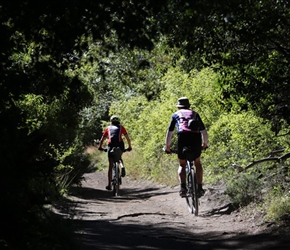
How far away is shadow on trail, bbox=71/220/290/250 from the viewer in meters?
7.89

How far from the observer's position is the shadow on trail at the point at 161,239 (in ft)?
25.9

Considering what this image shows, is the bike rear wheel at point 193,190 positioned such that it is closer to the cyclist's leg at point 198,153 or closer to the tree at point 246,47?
the cyclist's leg at point 198,153

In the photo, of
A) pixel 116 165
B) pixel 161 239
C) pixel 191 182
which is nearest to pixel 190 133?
pixel 191 182

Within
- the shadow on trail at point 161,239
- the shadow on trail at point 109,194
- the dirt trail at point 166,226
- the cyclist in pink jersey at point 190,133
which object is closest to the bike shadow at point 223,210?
the dirt trail at point 166,226

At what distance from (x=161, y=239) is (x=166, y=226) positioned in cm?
129

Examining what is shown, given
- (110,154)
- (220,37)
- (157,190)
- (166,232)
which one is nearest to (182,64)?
(220,37)

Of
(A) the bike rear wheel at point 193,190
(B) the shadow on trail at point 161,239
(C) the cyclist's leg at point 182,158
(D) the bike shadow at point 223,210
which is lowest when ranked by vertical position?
(B) the shadow on trail at point 161,239

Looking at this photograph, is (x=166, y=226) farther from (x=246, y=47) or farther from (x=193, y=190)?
(x=246, y=47)

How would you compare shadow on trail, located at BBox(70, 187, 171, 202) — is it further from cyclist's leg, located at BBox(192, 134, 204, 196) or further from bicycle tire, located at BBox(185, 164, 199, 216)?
cyclist's leg, located at BBox(192, 134, 204, 196)

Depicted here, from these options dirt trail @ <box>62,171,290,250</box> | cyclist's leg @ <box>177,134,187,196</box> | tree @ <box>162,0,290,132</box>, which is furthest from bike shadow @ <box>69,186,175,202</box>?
tree @ <box>162,0,290,132</box>

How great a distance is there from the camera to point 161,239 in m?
8.53

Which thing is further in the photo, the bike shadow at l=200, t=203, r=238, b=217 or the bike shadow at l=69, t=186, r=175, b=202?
the bike shadow at l=69, t=186, r=175, b=202

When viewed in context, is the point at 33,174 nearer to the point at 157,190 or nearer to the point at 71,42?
the point at 71,42

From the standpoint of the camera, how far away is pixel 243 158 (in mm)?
11375
